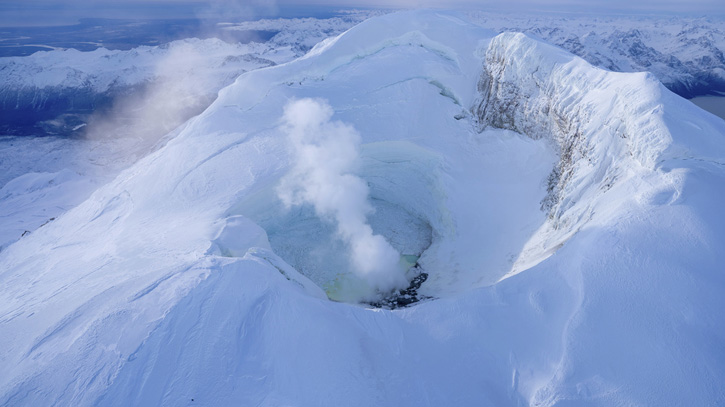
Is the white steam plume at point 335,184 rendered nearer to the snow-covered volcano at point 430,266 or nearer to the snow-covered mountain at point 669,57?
the snow-covered volcano at point 430,266

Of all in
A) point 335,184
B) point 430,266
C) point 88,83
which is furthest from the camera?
point 88,83

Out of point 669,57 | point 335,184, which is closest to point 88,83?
point 335,184

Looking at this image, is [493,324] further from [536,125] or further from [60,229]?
[60,229]

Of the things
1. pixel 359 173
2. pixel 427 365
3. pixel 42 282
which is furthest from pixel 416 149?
pixel 42 282

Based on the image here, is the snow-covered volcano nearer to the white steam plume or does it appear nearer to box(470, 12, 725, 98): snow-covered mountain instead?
the white steam plume

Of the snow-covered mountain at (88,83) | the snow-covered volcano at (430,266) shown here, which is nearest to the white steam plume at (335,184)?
the snow-covered volcano at (430,266)

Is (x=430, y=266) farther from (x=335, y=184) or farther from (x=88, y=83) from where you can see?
(x=88, y=83)

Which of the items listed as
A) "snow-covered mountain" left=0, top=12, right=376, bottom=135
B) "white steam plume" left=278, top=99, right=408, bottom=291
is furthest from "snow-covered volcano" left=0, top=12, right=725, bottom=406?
"snow-covered mountain" left=0, top=12, right=376, bottom=135
